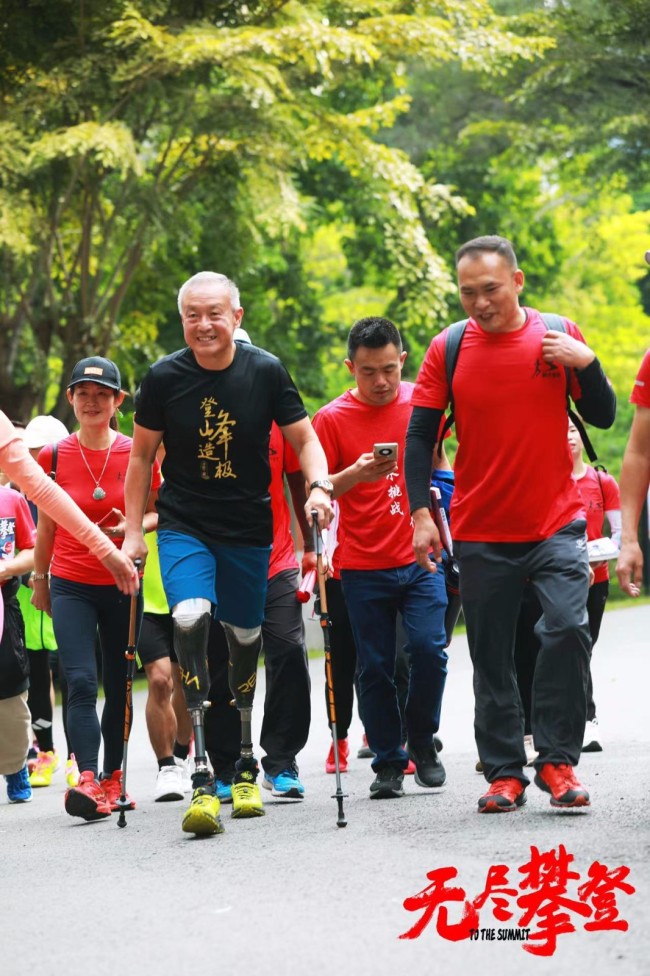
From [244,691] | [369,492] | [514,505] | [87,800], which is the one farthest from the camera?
[369,492]

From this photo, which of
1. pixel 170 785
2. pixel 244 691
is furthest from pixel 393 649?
pixel 170 785

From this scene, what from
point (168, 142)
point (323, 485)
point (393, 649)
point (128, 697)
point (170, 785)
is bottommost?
point (170, 785)

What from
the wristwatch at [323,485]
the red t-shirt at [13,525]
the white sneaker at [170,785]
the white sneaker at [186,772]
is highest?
the wristwatch at [323,485]

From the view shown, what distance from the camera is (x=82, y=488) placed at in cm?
833

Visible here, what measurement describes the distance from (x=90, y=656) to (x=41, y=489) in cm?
180

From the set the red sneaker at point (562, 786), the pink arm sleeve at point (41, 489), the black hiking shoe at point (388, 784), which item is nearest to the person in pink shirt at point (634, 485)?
the red sneaker at point (562, 786)

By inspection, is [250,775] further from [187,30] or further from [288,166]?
[288,166]

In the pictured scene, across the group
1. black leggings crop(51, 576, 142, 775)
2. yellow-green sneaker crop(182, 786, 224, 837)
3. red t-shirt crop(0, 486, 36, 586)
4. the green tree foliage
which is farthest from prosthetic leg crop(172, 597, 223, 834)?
the green tree foliage

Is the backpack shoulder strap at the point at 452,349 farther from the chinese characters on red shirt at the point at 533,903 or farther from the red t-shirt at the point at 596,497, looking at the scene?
the red t-shirt at the point at 596,497

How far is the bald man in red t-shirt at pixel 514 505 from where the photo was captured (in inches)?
259

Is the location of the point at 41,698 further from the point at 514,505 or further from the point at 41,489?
the point at 514,505

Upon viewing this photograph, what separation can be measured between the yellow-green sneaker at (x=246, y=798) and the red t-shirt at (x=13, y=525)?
2350mm

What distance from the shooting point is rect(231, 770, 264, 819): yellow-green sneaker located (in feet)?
23.8

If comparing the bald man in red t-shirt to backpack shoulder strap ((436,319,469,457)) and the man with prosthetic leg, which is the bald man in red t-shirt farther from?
the man with prosthetic leg
